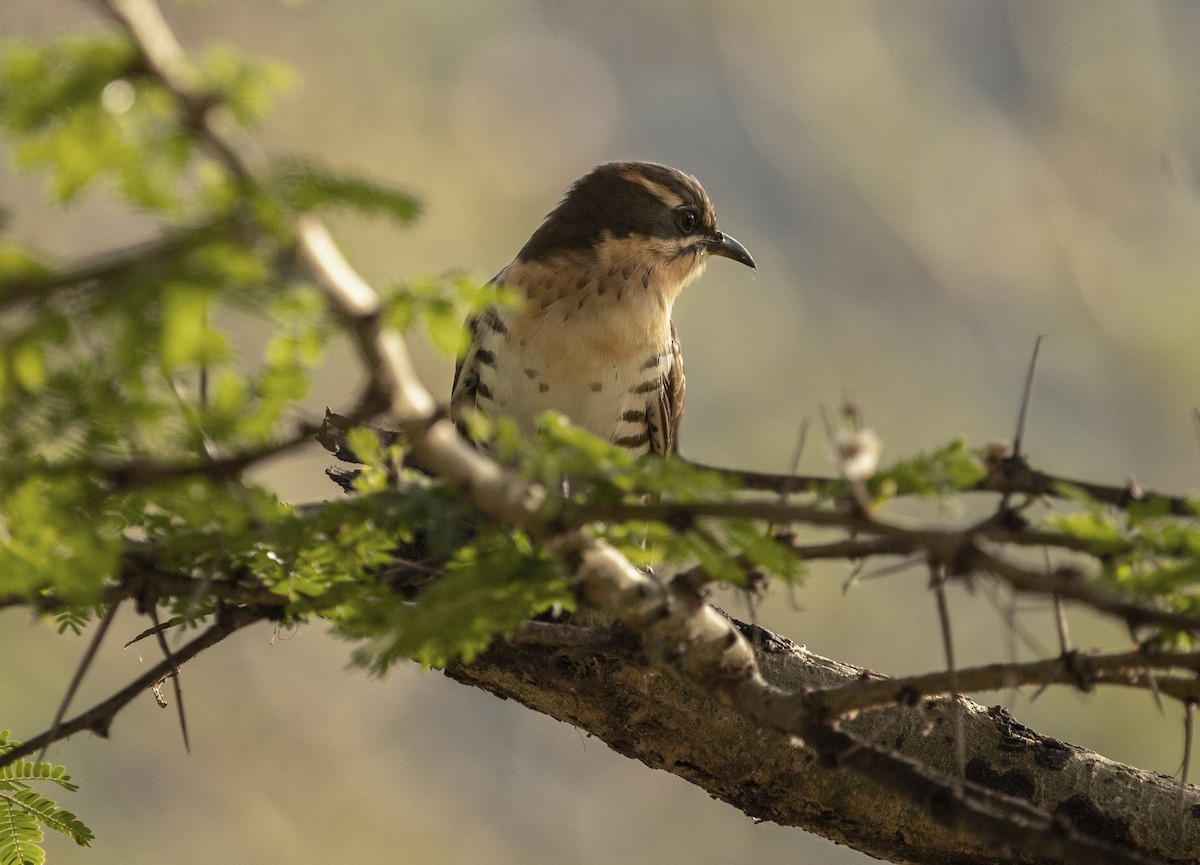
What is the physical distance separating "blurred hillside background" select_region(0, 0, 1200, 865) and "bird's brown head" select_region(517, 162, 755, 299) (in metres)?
11.9

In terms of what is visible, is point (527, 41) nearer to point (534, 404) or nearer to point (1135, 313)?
point (1135, 313)

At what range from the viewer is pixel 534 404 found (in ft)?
15.3

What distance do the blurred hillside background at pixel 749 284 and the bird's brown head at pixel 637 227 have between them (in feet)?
39.1

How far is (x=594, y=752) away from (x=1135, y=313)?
12111 mm

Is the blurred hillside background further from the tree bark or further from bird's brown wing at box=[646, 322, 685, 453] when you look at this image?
the tree bark

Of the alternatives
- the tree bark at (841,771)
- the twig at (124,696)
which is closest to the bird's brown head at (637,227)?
the tree bark at (841,771)

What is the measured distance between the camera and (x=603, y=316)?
4.67 meters

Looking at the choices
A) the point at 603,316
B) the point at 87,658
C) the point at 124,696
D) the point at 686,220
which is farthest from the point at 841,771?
the point at 686,220

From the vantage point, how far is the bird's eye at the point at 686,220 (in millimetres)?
5195

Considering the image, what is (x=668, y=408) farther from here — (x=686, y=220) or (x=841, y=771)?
(x=841, y=771)

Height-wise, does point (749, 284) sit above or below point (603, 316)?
above

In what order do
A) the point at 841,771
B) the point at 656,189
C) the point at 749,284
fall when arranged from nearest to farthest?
the point at 841,771, the point at 656,189, the point at 749,284

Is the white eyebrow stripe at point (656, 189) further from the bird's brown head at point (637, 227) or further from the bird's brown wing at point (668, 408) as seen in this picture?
the bird's brown wing at point (668, 408)

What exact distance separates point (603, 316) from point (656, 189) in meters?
0.78
